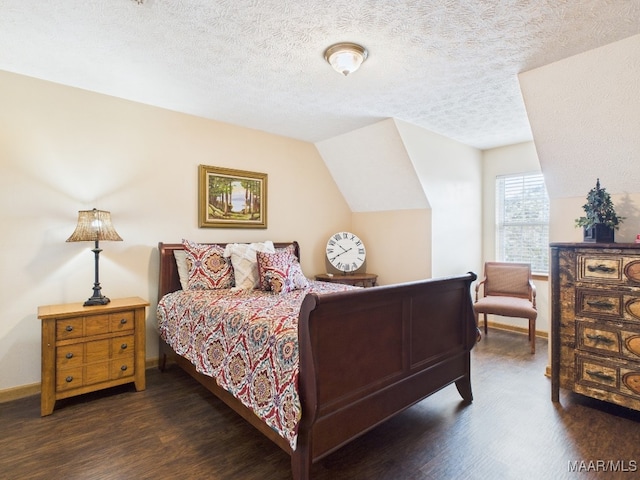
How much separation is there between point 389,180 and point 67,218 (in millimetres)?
3257

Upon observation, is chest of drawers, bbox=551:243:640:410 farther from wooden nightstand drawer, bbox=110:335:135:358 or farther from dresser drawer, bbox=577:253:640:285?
wooden nightstand drawer, bbox=110:335:135:358

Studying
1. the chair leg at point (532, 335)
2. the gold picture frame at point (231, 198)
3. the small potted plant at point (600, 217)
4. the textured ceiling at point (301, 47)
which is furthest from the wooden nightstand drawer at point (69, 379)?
the chair leg at point (532, 335)

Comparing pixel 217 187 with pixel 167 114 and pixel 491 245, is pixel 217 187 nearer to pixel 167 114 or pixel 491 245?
pixel 167 114

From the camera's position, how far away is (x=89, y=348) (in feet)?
8.31

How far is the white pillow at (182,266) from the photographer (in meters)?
3.15

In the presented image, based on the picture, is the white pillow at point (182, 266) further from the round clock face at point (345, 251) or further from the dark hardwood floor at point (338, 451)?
the round clock face at point (345, 251)

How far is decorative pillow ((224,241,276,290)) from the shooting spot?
10.4ft

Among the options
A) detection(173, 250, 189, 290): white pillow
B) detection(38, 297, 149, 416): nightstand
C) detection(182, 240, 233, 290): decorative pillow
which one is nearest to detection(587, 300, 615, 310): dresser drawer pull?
detection(182, 240, 233, 290): decorative pillow

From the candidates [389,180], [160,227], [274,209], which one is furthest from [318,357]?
[389,180]

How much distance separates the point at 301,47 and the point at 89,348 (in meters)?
2.60

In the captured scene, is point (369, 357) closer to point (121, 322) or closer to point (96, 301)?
point (121, 322)

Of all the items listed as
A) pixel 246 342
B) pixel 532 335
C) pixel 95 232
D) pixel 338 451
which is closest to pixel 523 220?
pixel 532 335

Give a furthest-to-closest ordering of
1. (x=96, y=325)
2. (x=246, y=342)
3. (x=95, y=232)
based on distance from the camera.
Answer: (x=95, y=232), (x=96, y=325), (x=246, y=342)

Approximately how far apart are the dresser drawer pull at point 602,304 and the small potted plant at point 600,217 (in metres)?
0.46
